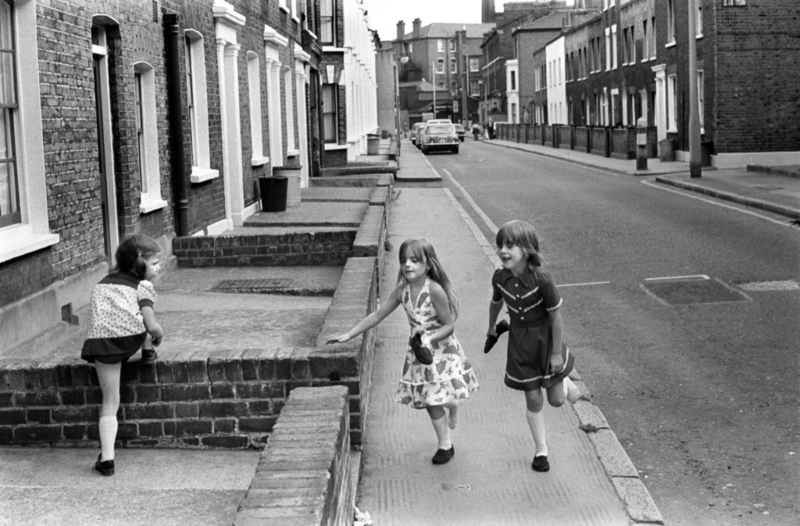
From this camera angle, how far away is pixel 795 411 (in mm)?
7547

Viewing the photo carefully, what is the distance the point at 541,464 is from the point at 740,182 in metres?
22.4

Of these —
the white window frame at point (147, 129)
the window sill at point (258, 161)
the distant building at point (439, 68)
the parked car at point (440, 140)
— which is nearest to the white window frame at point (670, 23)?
the parked car at point (440, 140)

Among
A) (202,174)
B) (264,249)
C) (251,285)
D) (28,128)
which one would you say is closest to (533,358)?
(28,128)

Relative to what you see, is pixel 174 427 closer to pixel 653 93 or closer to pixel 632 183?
pixel 632 183

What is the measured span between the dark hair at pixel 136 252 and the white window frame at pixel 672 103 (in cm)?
3610

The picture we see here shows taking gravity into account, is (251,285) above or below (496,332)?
below

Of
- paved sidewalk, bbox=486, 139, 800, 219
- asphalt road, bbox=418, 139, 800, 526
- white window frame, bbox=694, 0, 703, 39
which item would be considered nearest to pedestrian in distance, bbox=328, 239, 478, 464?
asphalt road, bbox=418, 139, 800, 526

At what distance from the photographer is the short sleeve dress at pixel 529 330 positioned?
6.13 m

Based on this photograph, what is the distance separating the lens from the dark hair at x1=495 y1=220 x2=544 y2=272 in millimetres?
6035

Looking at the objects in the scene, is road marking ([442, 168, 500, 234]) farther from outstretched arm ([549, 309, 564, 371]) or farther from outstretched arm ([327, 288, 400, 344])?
outstretched arm ([549, 309, 564, 371])

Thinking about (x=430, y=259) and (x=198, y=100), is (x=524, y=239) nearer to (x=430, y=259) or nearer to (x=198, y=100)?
(x=430, y=259)

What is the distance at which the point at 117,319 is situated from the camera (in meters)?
6.00

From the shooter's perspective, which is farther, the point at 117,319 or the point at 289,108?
the point at 289,108

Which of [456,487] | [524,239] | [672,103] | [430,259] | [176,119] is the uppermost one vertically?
[672,103]
